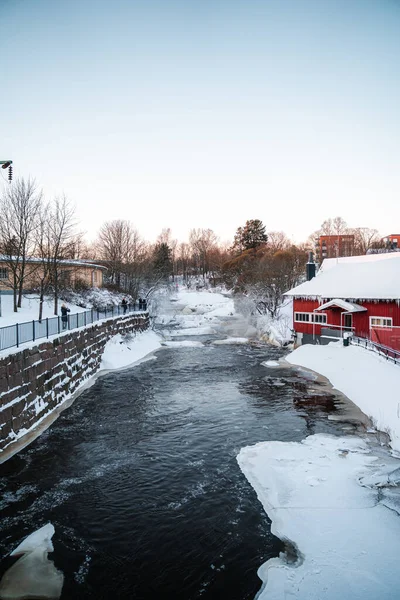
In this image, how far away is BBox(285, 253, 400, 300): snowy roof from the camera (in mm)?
23234

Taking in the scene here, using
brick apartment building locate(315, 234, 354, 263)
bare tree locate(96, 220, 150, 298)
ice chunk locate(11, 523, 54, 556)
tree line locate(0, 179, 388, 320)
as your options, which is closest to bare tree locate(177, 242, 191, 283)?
tree line locate(0, 179, 388, 320)

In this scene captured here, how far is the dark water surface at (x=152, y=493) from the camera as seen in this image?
6.57m

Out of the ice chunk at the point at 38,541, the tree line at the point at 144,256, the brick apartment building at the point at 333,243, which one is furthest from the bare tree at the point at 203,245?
the ice chunk at the point at 38,541

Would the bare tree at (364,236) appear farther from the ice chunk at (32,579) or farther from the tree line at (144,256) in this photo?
the ice chunk at (32,579)

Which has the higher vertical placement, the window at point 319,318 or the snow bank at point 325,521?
the window at point 319,318

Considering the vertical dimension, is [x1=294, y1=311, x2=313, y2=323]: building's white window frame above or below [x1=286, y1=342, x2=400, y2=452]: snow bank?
above

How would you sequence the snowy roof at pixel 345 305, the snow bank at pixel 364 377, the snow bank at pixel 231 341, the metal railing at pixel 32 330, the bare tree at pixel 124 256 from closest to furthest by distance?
1. the metal railing at pixel 32 330
2. the snow bank at pixel 364 377
3. the snowy roof at pixel 345 305
4. the snow bank at pixel 231 341
5. the bare tree at pixel 124 256

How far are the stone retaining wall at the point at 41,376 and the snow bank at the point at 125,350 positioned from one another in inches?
46.1

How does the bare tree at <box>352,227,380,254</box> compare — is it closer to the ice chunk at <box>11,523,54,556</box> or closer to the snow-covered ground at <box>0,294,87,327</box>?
the snow-covered ground at <box>0,294,87,327</box>

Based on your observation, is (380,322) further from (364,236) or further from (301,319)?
(364,236)

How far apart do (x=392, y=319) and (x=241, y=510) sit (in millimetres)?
16934

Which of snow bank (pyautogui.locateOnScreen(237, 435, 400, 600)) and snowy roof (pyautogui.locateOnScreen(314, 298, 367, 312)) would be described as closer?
snow bank (pyautogui.locateOnScreen(237, 435, 400, 600))

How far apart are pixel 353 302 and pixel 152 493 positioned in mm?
19043

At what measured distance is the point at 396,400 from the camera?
13391 millimetres
